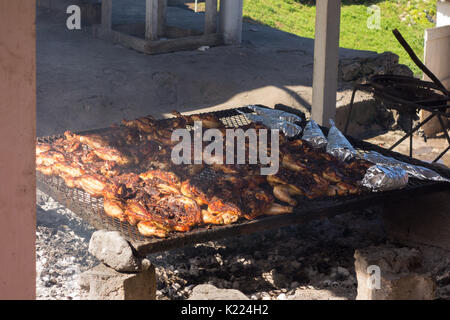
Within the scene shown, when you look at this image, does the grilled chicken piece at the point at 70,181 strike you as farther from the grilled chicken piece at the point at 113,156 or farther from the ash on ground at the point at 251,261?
the ash on ground at the point at 251,261

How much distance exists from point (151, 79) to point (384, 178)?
591 cm

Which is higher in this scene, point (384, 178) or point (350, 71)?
point (350, 71)

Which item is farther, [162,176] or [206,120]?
[206,120]

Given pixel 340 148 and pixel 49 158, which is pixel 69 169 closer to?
pixel 49 158

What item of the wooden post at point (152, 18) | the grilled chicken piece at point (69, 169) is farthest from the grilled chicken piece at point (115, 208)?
the wooden post at point (152, 18)

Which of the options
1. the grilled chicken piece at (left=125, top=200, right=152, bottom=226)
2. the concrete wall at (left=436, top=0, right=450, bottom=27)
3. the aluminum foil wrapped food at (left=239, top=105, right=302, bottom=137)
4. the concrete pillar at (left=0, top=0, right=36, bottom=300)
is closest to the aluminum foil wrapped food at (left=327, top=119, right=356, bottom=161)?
Answer: the aluminum foil wrapped food at (left=239, top=105, right=302, bottom=137)

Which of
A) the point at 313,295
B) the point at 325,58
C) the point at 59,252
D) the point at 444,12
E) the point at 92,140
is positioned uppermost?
the point at 444,12

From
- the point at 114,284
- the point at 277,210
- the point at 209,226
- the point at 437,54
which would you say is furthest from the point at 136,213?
the point at 437,54

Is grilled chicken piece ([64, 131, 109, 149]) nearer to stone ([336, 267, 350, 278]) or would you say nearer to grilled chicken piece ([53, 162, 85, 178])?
grilled chicken piece ([53, 162, 85, 178])

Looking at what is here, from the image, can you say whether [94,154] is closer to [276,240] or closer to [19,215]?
[276,240]

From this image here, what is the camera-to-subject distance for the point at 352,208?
4.87m

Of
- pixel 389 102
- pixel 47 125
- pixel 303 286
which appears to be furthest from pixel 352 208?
pixel 47 125

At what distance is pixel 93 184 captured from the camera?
5.05 metres
